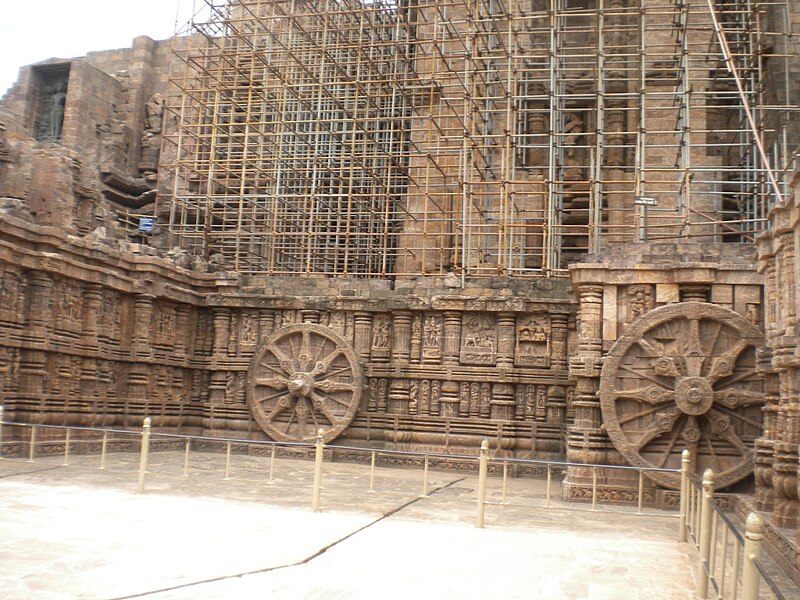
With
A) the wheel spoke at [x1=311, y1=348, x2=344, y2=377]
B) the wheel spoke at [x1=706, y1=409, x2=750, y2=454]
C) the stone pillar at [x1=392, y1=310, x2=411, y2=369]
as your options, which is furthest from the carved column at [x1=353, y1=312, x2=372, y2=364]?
the wheel spoke at [x1=706, y1=409, x2=750, y2=454]

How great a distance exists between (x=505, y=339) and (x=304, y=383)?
4.00m

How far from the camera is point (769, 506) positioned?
335 inches

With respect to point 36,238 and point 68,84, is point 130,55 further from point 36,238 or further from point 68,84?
point 36,238

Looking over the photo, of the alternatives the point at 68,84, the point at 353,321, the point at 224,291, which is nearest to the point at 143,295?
the point at 224,291

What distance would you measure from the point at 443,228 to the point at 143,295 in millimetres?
7276

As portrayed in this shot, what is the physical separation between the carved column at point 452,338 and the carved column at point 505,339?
2.41 feet

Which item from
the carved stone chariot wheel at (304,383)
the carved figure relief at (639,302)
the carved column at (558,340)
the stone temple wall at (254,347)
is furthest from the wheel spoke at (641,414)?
the carved stone chariot wheel at (304,383)

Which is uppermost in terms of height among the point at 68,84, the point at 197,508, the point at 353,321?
the point at 68,84

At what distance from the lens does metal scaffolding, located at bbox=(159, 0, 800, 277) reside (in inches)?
698

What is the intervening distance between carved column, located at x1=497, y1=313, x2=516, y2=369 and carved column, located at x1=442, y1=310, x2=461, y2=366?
0.73 m

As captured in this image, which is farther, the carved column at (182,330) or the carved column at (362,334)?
the carved column at (182,330)

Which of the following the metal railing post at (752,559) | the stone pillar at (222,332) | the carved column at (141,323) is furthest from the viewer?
the stone pillar at (222,332)

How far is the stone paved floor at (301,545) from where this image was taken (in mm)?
5723

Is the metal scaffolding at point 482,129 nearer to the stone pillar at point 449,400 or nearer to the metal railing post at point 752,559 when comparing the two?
the stone pillar at point 449,400
